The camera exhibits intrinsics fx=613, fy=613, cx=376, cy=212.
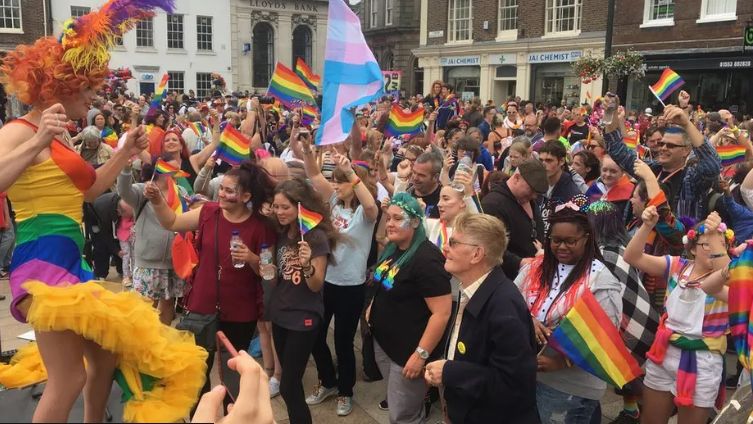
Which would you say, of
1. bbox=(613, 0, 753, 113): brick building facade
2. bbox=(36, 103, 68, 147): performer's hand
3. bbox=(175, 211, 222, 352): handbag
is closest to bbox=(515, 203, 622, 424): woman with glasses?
bbox=(175, 211, 222, 352): handbag

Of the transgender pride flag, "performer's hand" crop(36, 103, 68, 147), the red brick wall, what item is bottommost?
"performer's hand" crop(36, 103, 68, 147)

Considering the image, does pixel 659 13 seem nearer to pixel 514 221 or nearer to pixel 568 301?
pixel 514 221

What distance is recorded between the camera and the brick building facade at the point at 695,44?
1812 centimetres

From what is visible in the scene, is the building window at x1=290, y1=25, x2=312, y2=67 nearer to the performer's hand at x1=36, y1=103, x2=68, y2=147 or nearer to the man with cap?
the man with cap

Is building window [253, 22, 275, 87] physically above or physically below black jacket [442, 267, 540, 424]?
above

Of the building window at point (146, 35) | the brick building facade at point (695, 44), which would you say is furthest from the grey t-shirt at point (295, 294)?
the building window at point (146, 35)

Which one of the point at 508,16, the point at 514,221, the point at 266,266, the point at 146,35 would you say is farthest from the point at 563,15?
the point at 146,35

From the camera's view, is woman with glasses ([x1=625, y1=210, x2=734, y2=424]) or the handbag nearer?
woman with glasses ([x1=625, y1=210, x2=734, y2=424])

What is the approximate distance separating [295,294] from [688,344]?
7.40 ft

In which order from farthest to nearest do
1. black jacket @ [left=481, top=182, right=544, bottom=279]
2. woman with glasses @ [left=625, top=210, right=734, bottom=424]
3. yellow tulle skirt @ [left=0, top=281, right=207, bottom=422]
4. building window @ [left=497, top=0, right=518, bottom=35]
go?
building window @ [left=497, top=0, right=518, bottom=35], black jacket @ [left=481, top=182, right=544, bottom=279], woman with glasses @ [left=625, top=210, right=734, bottom=424], yellow tulle skirt @ [left=0, top=281, right=207, bottom=422]

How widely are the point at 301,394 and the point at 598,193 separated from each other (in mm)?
3315

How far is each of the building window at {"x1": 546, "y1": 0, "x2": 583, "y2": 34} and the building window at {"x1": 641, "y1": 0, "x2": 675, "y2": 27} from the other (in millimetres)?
2746

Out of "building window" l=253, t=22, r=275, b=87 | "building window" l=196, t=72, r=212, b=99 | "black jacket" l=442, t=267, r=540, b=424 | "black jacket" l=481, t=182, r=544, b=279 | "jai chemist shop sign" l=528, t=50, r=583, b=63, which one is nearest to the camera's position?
"black jacket" l=442, t=267, r=540, b=424

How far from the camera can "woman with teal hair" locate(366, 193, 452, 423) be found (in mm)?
3406
